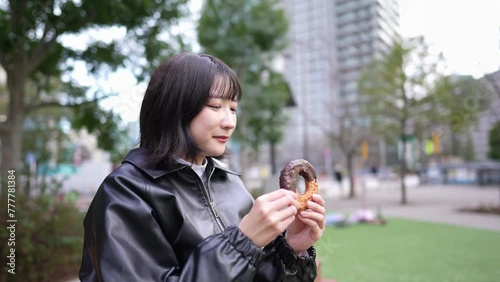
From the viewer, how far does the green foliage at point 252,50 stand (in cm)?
1221

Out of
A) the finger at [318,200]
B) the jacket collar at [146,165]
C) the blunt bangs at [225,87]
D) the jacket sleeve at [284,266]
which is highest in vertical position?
the blunt bangs at [225,87]

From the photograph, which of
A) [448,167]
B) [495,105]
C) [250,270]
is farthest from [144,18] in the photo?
[448,167]

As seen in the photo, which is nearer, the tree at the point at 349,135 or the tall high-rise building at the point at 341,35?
the tall high-rise building at the point at 341,35

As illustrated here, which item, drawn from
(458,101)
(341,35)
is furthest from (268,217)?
(341,35)

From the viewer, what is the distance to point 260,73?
13.5 m

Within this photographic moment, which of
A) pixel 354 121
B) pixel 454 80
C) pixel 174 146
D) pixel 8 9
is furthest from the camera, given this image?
pixel 354 121

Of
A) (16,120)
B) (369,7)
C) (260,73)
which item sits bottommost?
(16,120)

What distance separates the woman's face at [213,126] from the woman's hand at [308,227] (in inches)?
15.0

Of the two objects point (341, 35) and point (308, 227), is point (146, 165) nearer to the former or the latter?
point (308, 227)

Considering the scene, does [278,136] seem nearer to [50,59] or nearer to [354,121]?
[354,121]

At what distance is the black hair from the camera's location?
4.10 feet

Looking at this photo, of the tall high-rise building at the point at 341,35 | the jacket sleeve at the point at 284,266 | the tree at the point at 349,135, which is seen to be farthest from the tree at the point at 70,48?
the tree at the point at 349,135

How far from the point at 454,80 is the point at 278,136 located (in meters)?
6.22

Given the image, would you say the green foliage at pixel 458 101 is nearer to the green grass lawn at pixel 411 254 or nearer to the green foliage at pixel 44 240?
the green grass lawn at pixel 411 254
